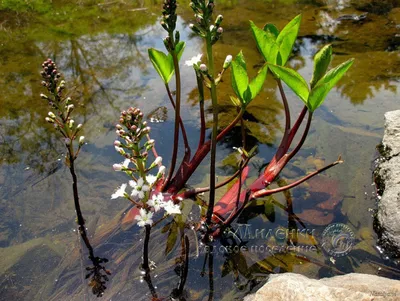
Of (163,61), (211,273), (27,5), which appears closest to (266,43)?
(163,61)

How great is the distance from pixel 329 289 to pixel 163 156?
78.2 inches

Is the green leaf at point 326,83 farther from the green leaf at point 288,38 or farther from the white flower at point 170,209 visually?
the white flower at point 170,209

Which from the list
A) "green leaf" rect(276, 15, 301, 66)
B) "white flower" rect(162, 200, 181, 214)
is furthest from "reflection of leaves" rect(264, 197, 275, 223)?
"green leaf" rect(276, 15, 301, 66)

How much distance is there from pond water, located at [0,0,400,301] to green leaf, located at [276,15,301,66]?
1.05 metres

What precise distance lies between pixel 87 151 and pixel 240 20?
14.3ft

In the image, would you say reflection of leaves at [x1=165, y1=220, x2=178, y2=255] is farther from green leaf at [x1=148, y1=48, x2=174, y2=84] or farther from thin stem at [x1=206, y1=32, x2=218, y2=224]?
green leaf at [x1=148, y1=48, x2=174, y2=84]

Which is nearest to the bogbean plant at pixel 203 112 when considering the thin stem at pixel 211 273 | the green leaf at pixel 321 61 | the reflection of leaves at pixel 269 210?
the green leaf at pixel 321 61

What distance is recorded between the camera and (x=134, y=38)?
643 centimetres

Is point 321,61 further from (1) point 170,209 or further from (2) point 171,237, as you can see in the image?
(2) point 171,237

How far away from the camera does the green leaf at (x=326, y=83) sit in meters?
2.40

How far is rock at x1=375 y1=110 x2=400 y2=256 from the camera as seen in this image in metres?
2.59

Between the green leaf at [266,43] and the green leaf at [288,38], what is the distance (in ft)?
0.16

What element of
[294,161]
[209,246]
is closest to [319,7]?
[294,161]

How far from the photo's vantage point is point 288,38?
2.81 metres
